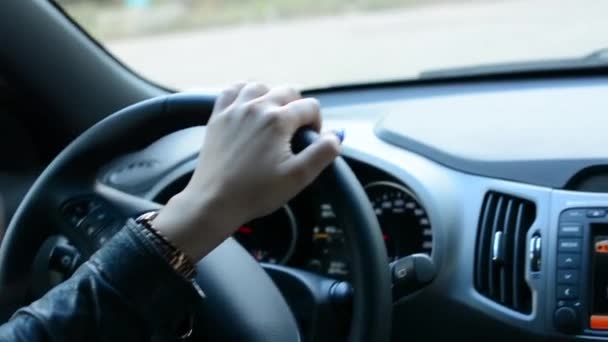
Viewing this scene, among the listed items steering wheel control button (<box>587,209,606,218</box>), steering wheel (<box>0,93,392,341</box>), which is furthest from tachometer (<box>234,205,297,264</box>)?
steering wheel control button (<box>587,209,606,218</box>)

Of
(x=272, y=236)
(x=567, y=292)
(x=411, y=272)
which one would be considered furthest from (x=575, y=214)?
(x=272, y=236)

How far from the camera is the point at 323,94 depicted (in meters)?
2.84

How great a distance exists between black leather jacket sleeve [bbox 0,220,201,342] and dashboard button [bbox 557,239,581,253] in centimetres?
83

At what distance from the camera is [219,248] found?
174cm

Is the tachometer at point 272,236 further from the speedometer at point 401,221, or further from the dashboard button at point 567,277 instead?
the dashboard button at point 567,277

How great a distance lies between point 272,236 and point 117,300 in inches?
41.8

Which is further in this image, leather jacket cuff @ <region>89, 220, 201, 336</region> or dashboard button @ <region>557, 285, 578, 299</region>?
dashboard button @ <region>557, 285, 578, 299</region>

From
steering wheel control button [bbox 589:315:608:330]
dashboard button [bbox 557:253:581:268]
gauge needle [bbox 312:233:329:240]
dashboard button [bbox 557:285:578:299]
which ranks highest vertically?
dashboard button [bbox 557:253:581:268]

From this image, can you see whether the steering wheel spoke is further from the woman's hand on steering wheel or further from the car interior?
the woman's hand on steering wheel

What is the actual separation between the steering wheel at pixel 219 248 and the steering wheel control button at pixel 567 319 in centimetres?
42

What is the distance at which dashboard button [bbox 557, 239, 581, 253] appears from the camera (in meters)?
1.93

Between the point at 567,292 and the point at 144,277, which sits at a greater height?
the point at 144,277

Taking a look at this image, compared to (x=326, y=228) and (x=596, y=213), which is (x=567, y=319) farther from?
(x=326, y=228)

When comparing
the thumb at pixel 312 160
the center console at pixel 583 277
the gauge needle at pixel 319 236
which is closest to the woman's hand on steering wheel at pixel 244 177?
the thumb at pixel 312 160
